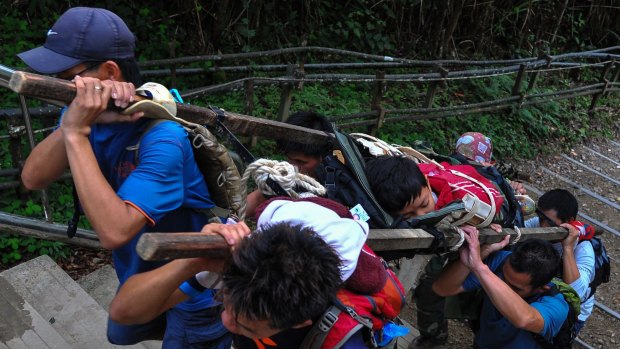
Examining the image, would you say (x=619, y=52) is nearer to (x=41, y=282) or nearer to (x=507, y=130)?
(x=507, y=130)

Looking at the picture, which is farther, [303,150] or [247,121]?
[303,150]

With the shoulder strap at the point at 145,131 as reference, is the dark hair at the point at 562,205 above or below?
below

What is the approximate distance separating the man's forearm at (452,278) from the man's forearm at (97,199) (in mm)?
1631

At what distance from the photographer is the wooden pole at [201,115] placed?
140 cm

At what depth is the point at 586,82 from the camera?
985cm

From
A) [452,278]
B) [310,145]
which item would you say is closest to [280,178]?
[310,145]

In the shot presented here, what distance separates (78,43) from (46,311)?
194cm

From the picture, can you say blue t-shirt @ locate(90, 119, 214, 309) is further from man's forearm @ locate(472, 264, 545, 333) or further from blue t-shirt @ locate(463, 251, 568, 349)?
blue t-shirt @ locate(463, 251, 568, 349)

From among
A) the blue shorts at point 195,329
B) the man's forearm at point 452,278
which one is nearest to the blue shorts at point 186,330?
the blue shorts at point 195,329

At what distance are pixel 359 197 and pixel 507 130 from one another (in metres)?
5.77

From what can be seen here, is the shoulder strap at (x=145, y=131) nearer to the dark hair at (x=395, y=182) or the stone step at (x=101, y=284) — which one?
the dark hair at (x=395, y=182)

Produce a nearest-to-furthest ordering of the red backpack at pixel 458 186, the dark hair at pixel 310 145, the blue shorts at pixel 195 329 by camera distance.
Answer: the blue shorts at pixel 195 329
the red backpack at pixel 458 186
the dark hair at pixel 310 145

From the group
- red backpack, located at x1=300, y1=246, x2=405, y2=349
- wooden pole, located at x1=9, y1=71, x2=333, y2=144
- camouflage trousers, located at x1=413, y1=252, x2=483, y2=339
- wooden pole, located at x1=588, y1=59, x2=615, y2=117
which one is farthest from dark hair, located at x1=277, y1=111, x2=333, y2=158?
wooden pole, located at x1=588, y1=59, x2=615, y2=117

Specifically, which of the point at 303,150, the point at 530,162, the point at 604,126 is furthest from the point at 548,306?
the point at 604,126
